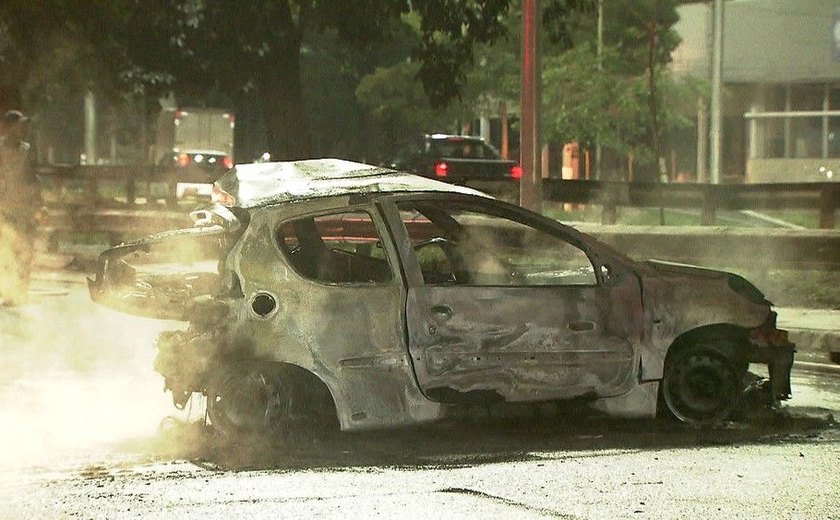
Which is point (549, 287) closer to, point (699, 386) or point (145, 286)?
point (699, 386)

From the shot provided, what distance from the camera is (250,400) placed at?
8312 mm

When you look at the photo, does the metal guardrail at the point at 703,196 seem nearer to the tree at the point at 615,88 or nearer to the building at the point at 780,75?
the tree at the point at 615,88

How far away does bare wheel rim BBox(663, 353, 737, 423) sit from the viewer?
8.89 metres

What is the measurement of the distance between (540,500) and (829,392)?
13.9 feet

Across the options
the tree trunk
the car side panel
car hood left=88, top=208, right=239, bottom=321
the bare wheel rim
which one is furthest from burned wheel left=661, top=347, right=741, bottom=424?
the tree trunk

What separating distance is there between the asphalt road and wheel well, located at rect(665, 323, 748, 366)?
416 millimetres

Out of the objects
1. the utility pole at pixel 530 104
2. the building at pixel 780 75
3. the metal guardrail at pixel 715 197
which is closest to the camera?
the utility pole at pixel 530 104

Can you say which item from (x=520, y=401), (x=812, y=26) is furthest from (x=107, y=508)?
(x=812, y=26)

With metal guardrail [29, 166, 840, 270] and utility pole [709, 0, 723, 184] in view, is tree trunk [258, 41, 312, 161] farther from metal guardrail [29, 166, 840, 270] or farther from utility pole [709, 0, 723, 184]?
utility pole [709, 0, 723, 184]

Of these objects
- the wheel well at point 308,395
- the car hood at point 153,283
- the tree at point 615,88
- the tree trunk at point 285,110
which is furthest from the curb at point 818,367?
→ the tree at point 615,88

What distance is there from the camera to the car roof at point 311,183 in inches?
340

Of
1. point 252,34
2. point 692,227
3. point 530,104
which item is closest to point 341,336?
point 530,104

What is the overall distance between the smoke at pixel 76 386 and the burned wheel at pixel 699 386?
2.72 metres

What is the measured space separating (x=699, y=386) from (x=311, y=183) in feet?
7.99
